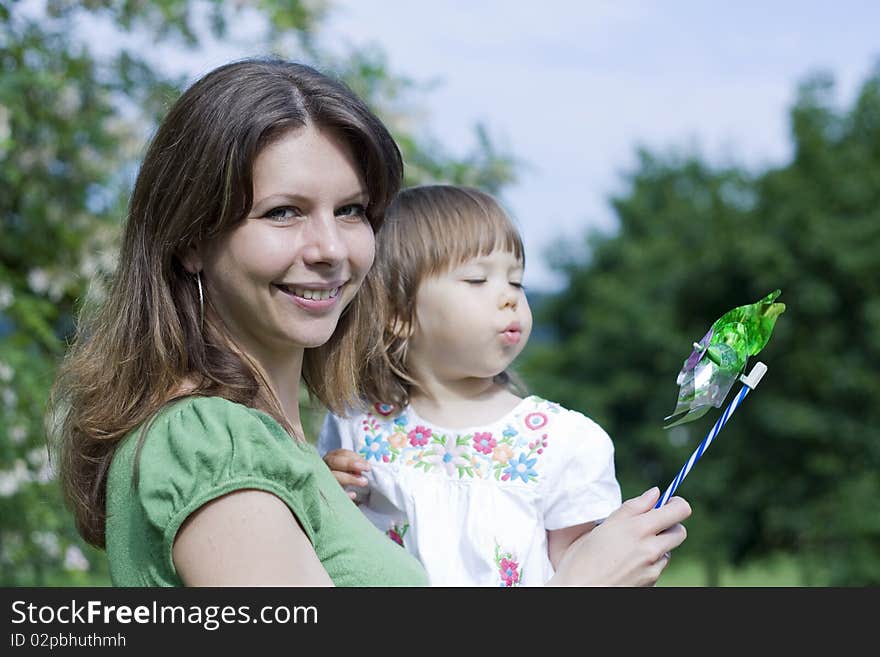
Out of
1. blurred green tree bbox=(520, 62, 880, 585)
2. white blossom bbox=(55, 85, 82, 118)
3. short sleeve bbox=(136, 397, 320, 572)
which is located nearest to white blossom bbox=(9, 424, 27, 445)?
white blossom bbox=(55, 85, 82, 118)

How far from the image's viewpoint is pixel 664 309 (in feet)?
77.0

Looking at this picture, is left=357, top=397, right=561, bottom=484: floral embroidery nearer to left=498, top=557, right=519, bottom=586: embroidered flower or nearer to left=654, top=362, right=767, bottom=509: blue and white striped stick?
left=498, top=557, right=519, bottom=586: embroidered flower

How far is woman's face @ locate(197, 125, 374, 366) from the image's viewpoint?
174 centimetres

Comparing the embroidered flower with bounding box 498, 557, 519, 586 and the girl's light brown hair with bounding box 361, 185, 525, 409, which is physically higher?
the girl's light brown hair with bounding box 361, 185, 525, 409

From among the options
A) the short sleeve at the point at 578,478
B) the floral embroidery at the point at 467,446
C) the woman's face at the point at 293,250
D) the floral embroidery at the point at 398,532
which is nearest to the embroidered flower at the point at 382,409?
the floral embroidery at the point at 467,446

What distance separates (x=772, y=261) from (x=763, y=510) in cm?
434

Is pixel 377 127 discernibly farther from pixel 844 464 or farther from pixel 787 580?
pixel 787 580

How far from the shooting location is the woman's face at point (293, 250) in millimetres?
1738

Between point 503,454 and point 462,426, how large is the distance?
4.9 inches

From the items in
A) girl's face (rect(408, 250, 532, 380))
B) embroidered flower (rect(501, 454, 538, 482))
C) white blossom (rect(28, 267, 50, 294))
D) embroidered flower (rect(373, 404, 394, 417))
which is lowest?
embroidered flower (rect(501, 454, 538, 482))

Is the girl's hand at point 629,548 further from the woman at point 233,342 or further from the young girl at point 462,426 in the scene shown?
the young girl at point 462,426

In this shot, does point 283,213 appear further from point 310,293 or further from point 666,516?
point 666,516

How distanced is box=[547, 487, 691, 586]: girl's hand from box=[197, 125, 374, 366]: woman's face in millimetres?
530
